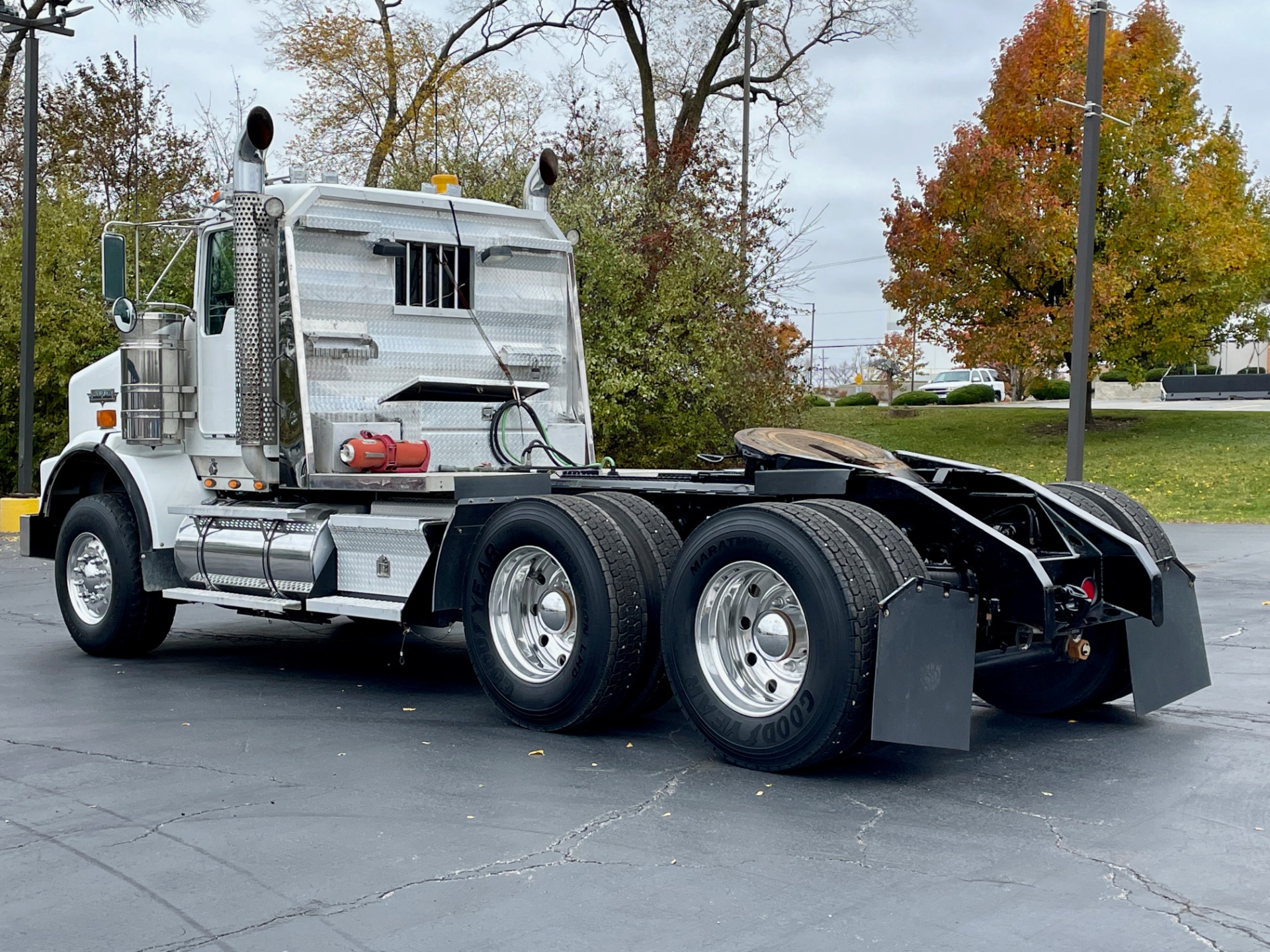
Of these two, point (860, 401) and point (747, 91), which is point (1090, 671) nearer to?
point (747, 91)

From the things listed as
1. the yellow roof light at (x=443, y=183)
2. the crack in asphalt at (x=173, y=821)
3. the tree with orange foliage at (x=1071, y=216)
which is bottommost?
the crack in asphalt at (x=173, y=821)

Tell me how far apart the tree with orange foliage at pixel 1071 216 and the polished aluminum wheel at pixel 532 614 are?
78.8ft

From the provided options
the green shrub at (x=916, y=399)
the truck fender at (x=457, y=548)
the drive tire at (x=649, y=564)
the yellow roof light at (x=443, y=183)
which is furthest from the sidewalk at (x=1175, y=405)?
the drive tire at (x=649, y=564)

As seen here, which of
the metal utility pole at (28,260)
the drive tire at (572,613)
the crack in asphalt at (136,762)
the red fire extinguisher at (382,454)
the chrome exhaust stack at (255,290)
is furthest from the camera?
the metal utility pole at (28,260)

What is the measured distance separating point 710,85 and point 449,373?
1035 inches

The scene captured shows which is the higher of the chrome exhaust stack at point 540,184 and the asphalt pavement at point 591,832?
the chrome exhaust stack at point 540,184

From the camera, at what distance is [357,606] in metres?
7.91

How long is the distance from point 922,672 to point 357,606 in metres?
3.49

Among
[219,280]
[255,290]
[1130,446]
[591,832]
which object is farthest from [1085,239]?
[1130,446]

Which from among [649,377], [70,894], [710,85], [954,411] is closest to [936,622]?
[70,894]

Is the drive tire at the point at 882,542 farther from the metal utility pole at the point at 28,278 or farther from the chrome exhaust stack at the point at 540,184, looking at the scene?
the metal utility pole at the point at 28,278

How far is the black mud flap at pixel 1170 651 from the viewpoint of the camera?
6.59m

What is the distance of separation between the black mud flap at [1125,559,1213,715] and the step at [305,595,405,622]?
374 centimetres

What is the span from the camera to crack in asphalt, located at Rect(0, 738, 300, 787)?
6.11m
